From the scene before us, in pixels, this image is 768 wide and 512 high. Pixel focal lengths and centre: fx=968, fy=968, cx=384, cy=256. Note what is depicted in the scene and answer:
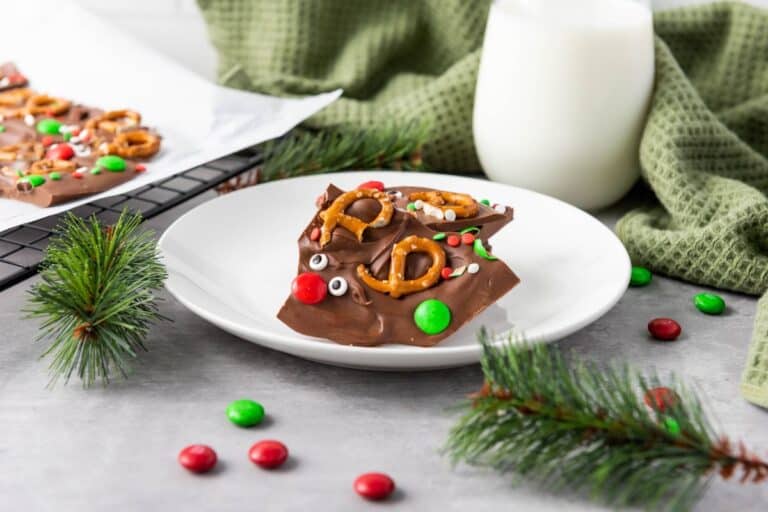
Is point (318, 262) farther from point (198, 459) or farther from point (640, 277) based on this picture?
point (640, 277)

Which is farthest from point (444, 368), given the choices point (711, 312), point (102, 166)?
point (102, 166)

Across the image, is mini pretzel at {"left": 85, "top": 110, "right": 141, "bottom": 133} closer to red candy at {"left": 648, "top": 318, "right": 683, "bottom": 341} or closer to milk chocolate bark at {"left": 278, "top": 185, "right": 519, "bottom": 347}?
milk chocolate bark at {"left": 278, "top": 185, "right": 519, "bottom": 347}

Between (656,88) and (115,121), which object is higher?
(656,88)

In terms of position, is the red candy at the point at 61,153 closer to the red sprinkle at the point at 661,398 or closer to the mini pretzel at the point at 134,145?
the mini pretzel at the point at 134,145

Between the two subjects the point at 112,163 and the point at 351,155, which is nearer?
the point at 112,163

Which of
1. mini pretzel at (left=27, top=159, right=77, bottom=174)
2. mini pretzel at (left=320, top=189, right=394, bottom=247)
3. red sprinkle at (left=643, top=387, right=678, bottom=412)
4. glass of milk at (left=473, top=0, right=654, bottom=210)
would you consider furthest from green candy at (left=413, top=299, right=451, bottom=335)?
mini pretzel at (left=27, top=159, right=77, bottom=174)

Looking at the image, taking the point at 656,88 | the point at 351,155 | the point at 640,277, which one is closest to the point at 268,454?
the point at 640,277
